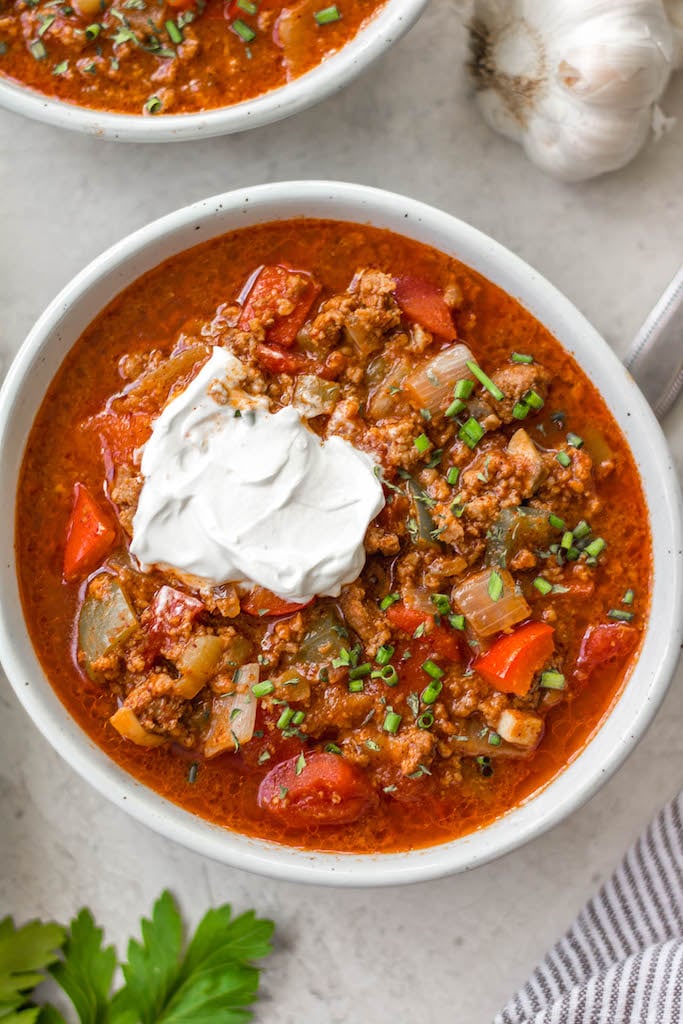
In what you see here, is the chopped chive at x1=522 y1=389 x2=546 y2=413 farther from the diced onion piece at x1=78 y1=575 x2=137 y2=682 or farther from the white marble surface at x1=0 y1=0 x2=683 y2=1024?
the diced onion piece at x1=78 y1=575 x2=137 y2=682

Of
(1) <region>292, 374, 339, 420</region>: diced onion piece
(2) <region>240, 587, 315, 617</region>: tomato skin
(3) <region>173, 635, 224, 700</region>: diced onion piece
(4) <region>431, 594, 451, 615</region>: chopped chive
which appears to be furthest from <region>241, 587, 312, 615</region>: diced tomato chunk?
(1) <region>292, 374, 339, 420</region>: diced onion piece

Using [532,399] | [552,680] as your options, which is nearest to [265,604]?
[552,680]

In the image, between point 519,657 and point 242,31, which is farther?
point 242,31

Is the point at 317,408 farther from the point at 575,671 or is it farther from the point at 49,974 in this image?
the point at 49,974

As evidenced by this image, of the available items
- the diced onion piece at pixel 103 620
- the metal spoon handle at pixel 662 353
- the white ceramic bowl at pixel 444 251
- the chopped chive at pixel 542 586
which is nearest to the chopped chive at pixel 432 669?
the chopped chive at pixel 542 586

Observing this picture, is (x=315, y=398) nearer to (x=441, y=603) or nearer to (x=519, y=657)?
(x=441, y=603)
